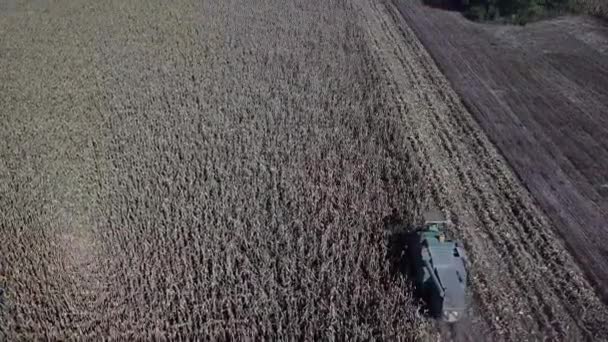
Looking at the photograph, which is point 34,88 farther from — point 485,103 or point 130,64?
point 485,103

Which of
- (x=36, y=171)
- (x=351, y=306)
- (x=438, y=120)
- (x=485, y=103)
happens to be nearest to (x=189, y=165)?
(x=36, y=171)

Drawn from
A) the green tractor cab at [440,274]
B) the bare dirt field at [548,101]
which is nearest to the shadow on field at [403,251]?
the green tractor cab at [440,274]

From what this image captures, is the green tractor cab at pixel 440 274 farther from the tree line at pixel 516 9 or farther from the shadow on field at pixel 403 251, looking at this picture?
the tree line at pixel 516 9

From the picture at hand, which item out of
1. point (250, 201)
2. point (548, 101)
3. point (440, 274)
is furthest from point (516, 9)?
point (440, 274)

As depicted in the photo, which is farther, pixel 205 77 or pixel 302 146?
pixel 205 77

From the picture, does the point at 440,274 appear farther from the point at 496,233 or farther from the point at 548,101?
the point at 548,101

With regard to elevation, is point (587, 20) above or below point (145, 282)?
above
